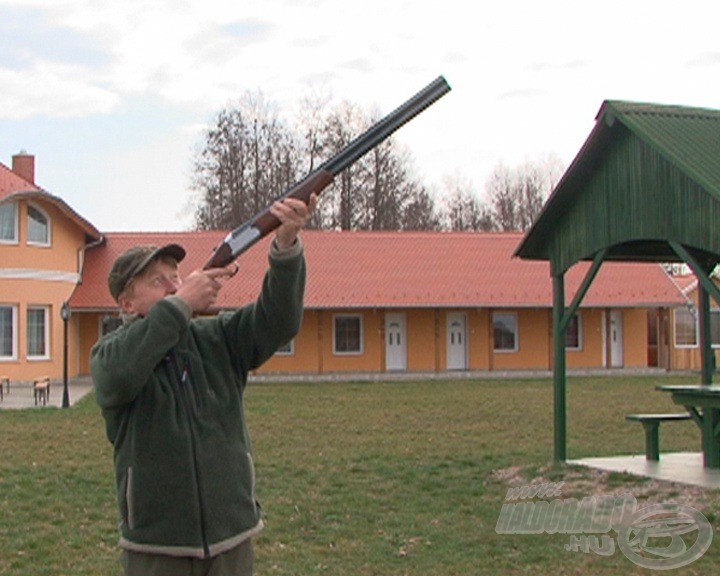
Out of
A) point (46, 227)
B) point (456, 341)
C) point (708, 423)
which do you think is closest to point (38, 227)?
point (46, 227)

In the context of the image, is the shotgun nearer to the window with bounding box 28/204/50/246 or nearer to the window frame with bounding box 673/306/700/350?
the window with bounding box 28/204/50/246

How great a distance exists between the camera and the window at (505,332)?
119 ft

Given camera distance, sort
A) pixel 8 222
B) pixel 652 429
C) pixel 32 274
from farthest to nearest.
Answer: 1. pixel 32 274
2. pixel 8 222
3. pixel 652 429

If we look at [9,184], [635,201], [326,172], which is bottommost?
[326,172]

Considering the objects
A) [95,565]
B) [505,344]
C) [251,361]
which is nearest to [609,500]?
[95,565]

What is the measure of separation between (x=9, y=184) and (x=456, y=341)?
15847 mm

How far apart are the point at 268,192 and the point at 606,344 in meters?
24.2

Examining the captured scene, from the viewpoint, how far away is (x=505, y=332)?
120ft

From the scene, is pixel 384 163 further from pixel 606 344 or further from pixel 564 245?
pixel 564 245

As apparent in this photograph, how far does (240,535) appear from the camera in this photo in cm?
375

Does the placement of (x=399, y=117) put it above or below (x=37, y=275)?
below

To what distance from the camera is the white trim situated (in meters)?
29.7

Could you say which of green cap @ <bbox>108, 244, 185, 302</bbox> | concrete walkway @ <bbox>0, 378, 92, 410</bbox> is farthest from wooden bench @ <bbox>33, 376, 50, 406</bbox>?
green cap @ <bbox>108, 244, 185, 302</bbox>

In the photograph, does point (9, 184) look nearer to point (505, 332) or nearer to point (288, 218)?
point (505, 332)
